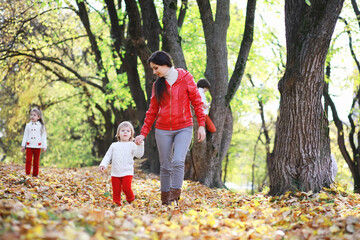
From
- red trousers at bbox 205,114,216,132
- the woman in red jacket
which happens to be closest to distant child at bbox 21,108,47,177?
red trousers at bbox 205,114,216,132

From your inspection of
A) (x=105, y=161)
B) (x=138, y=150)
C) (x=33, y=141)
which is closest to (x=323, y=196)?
(x=138, y=150)

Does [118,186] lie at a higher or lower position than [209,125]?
lower

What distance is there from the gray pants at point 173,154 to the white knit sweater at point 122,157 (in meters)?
0.44

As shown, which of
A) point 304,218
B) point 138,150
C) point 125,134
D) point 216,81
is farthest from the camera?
point 216,81

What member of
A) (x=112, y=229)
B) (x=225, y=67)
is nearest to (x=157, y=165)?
(x=225, y=67)

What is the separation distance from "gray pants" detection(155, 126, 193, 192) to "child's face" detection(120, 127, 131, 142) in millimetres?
683

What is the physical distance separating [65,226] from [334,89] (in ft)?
56.5

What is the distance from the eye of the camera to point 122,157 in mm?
5875

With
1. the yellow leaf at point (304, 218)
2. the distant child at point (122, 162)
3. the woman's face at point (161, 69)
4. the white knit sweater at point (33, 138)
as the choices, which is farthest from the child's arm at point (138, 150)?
the white knit sweater at point (33, 138)

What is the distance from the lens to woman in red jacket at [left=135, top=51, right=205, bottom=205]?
5418 millimetres

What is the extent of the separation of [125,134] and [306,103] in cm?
307

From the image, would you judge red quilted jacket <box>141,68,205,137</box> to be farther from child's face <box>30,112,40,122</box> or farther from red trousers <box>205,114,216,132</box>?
child's face <box>30,112,40,122</box>

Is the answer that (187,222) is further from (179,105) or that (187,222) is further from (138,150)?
(138,150)

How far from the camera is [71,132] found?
25.6 metres
